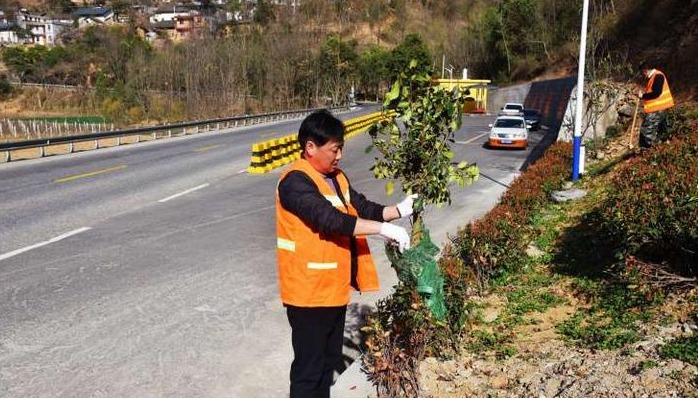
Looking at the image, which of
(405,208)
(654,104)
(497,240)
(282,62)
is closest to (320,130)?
(405,208)

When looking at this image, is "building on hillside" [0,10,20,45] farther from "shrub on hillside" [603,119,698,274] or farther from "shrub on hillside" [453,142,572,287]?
"shrub on hillside" [603,119,698,274]

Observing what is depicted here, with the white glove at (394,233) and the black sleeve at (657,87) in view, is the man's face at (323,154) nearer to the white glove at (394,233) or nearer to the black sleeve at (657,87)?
the white glove at (394,233)

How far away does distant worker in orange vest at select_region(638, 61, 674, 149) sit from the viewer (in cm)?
926

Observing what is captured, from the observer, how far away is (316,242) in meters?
3.13

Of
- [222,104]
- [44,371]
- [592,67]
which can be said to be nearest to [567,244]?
[44,371]

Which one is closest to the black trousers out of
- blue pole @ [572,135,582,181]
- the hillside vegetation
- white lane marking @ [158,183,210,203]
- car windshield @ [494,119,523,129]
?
white lane marking @ [158,183,210,203]

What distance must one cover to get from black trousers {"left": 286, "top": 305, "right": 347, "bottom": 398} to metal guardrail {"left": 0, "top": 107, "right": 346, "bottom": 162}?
17937 millimetres

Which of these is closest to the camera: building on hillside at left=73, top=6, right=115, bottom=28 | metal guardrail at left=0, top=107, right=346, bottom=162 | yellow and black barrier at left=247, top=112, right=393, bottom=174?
yellow and black barrier at left=247, top=112, right=393, bottom=174

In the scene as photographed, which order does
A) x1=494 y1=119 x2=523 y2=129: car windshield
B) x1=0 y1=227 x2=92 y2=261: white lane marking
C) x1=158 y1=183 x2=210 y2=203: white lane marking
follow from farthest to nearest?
x1=494 y1=119 x2=523 y2=129: car windshield, x1=158 y1=183 x2=210 y2=203: white lane marking, x1=0 y1=227 x2=92 y2=261: white lane marking

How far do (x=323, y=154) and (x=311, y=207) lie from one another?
385 millimetres

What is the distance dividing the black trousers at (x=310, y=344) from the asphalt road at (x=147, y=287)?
1.00 m

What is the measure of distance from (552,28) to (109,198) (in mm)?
60068

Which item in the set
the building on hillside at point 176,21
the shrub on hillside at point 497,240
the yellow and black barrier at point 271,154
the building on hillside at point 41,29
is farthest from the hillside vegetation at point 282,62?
A: the building on hillside at point 41,29

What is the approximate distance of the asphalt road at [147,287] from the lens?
14.5 feet
